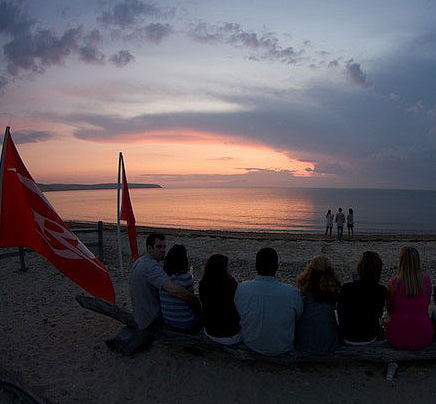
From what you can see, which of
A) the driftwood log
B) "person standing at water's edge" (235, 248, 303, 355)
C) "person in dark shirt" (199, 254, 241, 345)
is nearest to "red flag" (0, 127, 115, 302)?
the driftwood log

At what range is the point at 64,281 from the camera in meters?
10.6

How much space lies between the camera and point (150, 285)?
534 centimetres

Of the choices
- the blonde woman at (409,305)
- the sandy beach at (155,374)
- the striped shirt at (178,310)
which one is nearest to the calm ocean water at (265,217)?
the sandy beach at (155,374)

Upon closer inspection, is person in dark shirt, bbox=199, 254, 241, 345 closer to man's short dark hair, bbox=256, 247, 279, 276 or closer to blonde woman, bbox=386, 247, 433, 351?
man's short dark hair, bbox=256, 247, 279, 276

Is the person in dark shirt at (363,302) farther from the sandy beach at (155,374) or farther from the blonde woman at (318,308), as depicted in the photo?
the sandy beach at (155,374)

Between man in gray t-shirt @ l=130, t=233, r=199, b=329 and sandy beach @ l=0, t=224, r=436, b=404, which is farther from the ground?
man in gray t-shirt @ l=130, t=233, r=199, b=329

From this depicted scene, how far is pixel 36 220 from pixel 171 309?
8.88ft

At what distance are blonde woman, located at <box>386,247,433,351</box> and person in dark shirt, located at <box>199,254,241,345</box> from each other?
2.00 meters

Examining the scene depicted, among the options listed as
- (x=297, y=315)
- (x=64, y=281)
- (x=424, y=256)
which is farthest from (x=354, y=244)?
(x=297, y=315)

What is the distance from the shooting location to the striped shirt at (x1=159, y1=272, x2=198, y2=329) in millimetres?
5227

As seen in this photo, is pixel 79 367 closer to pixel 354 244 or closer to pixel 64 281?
pixel 64 281

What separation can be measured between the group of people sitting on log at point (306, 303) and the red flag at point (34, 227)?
1564 millimetres

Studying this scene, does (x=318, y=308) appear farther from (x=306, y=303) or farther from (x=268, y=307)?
(x=268, y=307)

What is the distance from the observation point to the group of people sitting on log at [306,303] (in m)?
4.59
